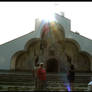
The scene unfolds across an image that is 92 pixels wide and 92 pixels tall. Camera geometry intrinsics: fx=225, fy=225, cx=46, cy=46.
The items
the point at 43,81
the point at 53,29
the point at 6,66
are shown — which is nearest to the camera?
the point at 43,81

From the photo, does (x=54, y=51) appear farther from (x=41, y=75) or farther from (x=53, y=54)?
(x=41, y=75)

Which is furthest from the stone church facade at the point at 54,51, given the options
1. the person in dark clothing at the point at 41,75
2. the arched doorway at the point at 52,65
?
the person in dark clothing at the point at 41,75

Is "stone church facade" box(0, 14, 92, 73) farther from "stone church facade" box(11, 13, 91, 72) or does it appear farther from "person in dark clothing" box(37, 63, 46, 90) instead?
"person in dark clothing" box(37, 63, 46, 90)

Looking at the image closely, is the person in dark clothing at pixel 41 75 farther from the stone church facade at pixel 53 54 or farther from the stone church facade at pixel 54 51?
the stone church facade at pixel 53 54

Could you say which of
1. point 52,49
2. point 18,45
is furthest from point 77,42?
point 18,45

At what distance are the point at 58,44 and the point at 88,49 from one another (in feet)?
12.4

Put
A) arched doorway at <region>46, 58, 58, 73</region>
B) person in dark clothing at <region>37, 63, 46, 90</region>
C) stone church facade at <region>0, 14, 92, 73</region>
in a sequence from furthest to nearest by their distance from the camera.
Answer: arched doorway at <region>46, 58, 58, 73</region> → stone church facade at <region>0, 14, 92, 73</region> → person in dark clothing at <region>37, 63, 46, 90</region>

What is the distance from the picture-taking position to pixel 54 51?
90.3 feet

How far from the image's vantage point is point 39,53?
27.7m

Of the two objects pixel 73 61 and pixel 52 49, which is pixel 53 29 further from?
pixel 73 61

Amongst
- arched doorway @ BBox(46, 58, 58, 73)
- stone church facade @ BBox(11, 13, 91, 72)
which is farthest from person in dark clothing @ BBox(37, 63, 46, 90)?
arched doorway @ BBox(46, 58, 58, 73)

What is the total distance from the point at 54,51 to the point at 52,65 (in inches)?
71.2

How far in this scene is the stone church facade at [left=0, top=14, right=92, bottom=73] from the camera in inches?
1041

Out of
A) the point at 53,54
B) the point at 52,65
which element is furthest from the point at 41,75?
the point at 52,65
